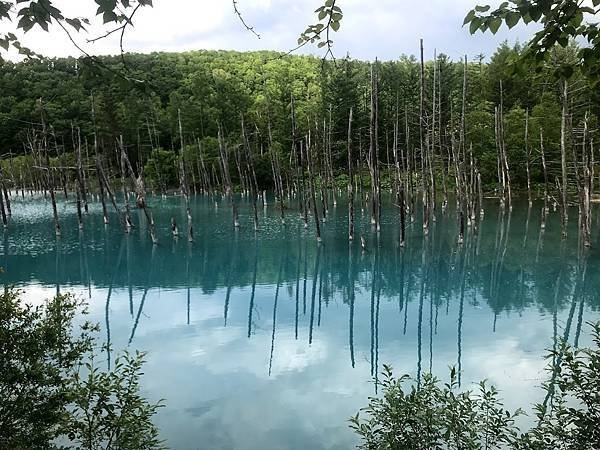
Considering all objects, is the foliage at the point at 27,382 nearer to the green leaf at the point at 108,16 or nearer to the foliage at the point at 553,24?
the green leaf at the point at 108,16

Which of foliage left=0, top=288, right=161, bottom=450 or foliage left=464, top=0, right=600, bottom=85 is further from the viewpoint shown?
foliage left=0, top=288, right=161, bottom=450

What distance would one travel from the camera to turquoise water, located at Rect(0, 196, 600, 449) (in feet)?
25.7

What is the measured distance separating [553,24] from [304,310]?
36.8ft

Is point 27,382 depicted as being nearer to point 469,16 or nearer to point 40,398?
point 40,398

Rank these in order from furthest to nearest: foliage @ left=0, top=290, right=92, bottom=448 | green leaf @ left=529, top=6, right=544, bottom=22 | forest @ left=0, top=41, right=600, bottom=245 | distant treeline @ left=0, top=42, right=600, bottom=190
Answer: distant treeline @ left=0, top=42, right=600, bottom=190
forest @ left=0, top=41, right=600, bottom=245
foliage @ left=0, top=290, right=92, bottom=448
green leaf @ left=529, top=6, right=544, bottom=22

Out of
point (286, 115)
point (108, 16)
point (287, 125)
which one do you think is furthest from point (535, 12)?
point (286, 115)

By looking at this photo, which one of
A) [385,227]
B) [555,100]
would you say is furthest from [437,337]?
[555,100]

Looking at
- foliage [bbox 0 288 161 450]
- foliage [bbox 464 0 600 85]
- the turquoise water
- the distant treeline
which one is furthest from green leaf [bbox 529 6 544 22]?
the distant treeline

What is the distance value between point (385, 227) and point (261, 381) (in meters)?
18.2

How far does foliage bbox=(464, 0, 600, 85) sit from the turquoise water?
548 centimetres

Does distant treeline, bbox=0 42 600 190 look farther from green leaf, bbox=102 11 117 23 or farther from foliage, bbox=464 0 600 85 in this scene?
green leaf, bbox=102 11 117 23

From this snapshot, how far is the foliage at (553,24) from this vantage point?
2309 millimetres

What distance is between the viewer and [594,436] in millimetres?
3289

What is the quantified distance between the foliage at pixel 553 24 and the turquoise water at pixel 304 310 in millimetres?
5481
